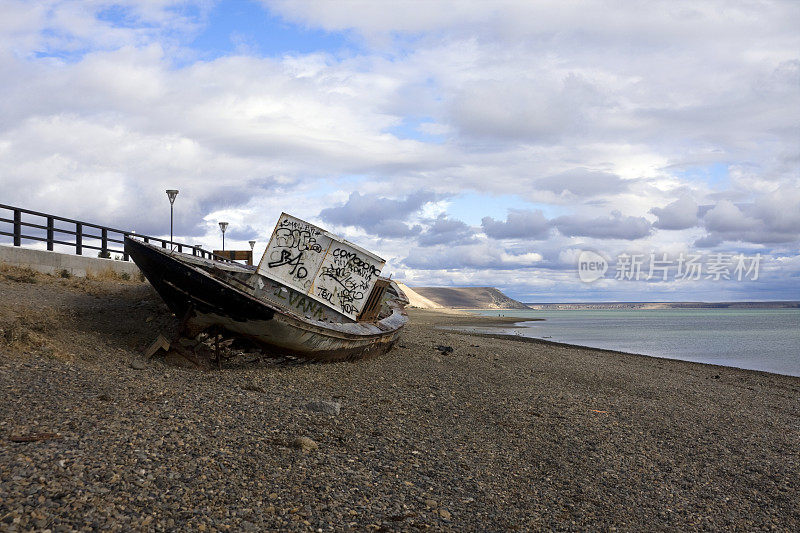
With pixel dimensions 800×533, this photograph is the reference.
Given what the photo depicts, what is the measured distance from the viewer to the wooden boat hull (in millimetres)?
10312

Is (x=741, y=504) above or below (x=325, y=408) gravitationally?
below

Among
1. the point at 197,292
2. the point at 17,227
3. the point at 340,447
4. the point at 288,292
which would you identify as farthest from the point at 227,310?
the point at 17,227

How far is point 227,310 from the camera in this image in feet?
34.5

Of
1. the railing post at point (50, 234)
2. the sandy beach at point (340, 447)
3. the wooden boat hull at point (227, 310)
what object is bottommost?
the sandy beach at point (340, 447)

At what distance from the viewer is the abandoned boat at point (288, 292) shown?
34.4ft

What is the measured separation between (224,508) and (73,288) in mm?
12515

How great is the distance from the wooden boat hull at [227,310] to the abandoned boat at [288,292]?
2 centimetres

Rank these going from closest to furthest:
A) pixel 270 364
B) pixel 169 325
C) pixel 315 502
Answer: pixel 315 502
pixel 270 364
pixel 169 325

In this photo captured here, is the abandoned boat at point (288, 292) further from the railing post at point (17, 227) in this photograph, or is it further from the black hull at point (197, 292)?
the railing post at point (17, 227)

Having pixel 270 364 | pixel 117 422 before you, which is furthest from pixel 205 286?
pixel 117 422

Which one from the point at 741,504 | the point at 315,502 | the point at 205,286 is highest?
the point at 205,286

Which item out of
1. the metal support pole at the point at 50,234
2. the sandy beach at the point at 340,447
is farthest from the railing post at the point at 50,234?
the sandy beach at the point at 340,447

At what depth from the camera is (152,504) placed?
4832mm

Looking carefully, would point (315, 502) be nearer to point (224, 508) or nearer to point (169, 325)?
point (224, 508)
